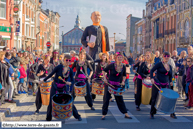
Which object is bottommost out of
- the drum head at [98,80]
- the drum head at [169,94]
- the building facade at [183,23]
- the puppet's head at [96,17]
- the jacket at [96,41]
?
the drum head at [169,94]

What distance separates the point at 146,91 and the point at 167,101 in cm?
175

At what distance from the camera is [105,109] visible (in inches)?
284

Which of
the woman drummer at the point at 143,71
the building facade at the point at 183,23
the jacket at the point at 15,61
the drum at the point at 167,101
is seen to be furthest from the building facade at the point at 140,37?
the drum at the point at 167,101

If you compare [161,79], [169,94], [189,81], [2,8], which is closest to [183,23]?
[2,8]

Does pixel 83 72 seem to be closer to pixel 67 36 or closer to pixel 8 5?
pixel 8 5

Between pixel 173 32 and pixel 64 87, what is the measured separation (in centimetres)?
3704

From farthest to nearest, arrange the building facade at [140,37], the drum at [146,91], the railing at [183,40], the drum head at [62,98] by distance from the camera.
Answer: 1. the building facade at [140,37]
2. the railing at [183,40]
3. the drum at [146,91]
4. the drum head at [62,98]

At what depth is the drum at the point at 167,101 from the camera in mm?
6699

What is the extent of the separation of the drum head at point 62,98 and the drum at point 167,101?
2.38 m

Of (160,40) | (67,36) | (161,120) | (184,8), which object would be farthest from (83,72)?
(67,36)

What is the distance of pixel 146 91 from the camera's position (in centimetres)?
844

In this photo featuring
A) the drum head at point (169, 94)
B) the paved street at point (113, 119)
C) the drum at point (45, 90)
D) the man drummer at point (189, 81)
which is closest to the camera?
the paved street at point (113, 119)

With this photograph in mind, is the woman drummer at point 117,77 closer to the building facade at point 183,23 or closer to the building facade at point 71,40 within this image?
the building facade at point 183,23

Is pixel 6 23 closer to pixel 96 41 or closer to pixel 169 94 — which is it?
pixel 96 41
